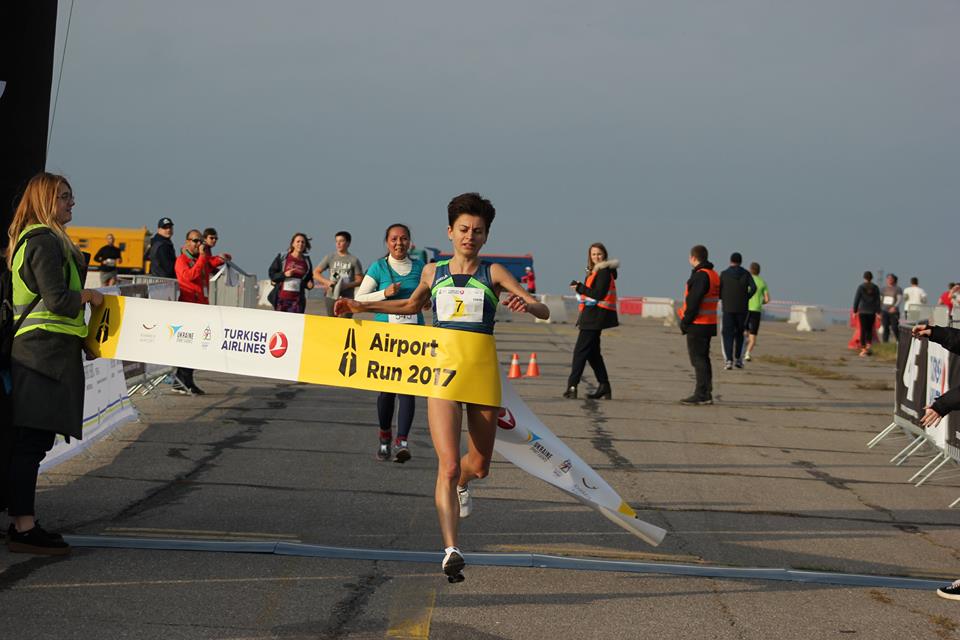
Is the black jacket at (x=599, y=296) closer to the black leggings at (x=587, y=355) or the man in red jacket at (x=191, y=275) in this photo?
the black leggings at (x=587, y=355)

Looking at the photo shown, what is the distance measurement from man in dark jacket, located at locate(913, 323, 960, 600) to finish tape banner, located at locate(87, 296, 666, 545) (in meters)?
1.57

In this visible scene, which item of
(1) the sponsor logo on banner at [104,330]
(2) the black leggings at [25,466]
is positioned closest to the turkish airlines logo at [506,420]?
(1) the sponsor logo on banner at [104,330]

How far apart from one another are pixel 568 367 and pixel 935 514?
41.4ft

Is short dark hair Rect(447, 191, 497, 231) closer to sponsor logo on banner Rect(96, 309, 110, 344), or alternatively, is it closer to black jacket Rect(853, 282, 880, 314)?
sponsor logo on banner Rect(96, 309, 110, 344)

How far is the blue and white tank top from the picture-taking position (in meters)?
6.38

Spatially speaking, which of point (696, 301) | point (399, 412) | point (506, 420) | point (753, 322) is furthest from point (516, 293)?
Result: point (753, 322)

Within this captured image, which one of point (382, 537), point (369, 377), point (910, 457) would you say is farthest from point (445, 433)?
point (910, 457)

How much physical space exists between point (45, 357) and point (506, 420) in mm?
2506

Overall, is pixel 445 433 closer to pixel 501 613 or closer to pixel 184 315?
pixel 501 613

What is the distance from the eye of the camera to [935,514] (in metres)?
9.15

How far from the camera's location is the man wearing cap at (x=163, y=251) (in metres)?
16.0

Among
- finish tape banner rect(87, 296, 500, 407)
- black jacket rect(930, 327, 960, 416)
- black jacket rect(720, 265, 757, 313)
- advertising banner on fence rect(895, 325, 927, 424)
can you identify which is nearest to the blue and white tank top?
finish tape banner rect(87, 296, 500, 407)

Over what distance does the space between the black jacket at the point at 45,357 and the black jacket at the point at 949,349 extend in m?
4.87

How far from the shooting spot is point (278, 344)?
6.54 m
